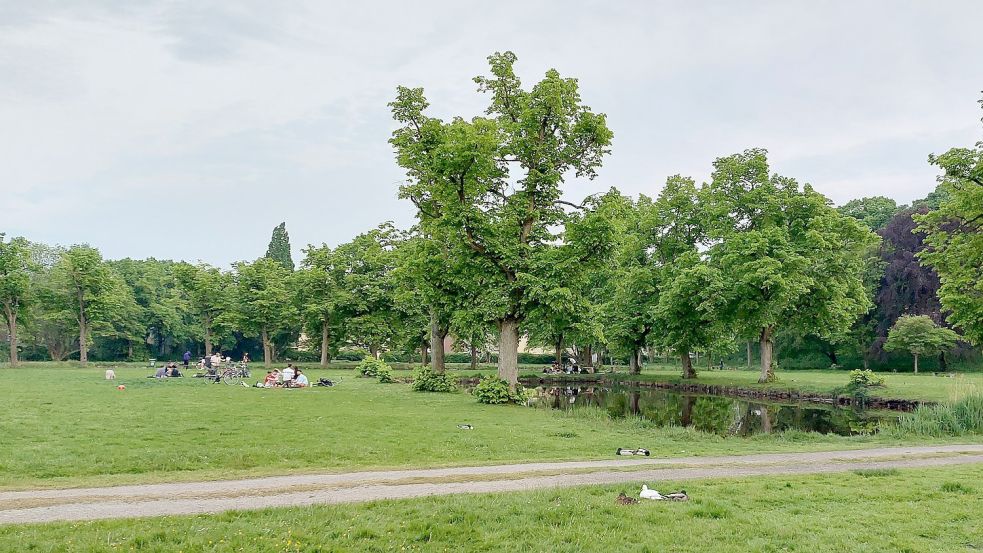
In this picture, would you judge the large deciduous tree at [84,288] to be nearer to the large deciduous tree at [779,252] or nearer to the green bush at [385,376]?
the green bush at [385,376]

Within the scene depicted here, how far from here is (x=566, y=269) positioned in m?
26.0

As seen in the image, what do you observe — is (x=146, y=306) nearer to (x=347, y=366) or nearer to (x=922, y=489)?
(x=347, y=366)

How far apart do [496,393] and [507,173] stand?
31.4 ft

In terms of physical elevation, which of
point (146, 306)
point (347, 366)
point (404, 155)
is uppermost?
point (404, 155)

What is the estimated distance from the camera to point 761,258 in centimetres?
3438

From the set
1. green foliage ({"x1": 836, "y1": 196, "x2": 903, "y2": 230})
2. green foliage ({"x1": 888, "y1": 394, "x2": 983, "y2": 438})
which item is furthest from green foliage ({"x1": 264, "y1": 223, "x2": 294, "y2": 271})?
green foliage ({"x1": 888, "y1": 394, "x2": 983, "y2": 438})

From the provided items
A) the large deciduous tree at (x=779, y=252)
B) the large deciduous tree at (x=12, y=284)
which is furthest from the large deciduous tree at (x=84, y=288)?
the large deciduous tree at (x=779, y=252)

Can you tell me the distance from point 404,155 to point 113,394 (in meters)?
16.0

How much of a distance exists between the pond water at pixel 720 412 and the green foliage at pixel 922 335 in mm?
23078

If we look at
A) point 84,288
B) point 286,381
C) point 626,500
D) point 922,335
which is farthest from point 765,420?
point 84,288

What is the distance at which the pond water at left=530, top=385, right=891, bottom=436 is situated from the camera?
918 inches

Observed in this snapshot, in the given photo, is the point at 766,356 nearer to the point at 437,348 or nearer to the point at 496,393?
the point at 437,348

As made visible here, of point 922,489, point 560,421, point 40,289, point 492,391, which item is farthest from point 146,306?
point 922,489

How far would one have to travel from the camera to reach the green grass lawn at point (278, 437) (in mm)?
11586
